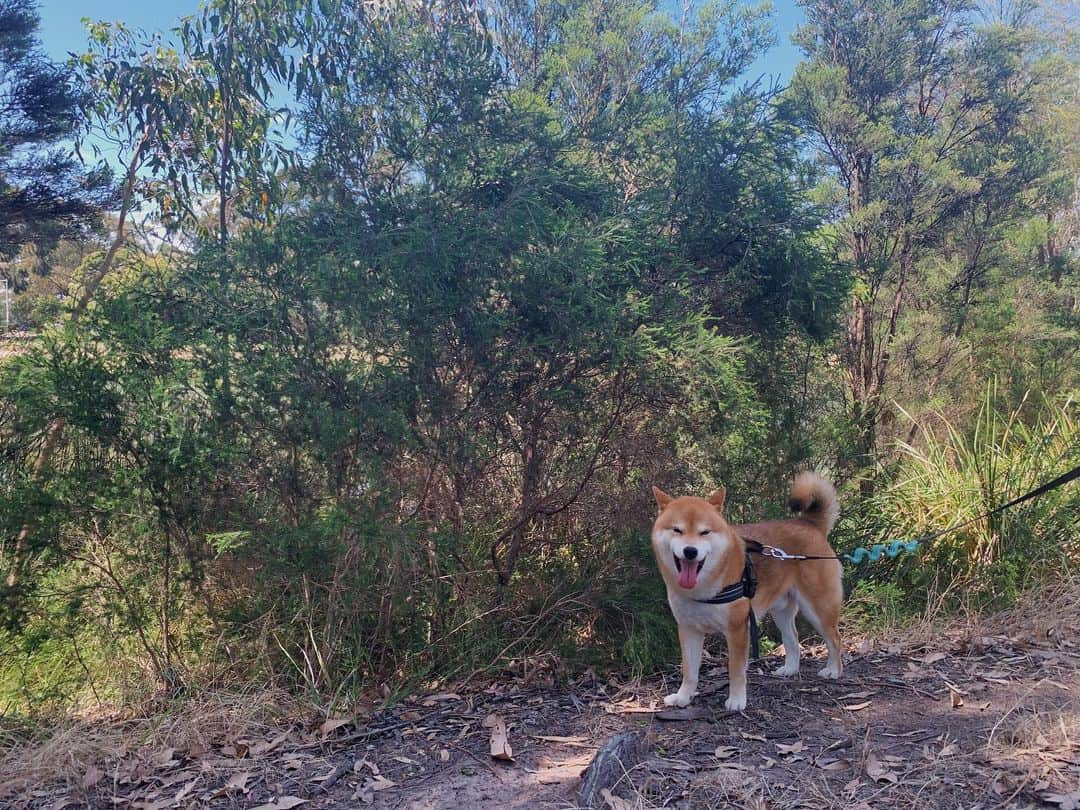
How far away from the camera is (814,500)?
5.01 meters

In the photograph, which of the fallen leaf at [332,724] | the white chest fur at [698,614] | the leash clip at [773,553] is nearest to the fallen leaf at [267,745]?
the fallen leaf at [332,724]

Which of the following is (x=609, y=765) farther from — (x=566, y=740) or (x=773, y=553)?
(x=773, y=553)

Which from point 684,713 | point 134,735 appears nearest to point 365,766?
point 134,735

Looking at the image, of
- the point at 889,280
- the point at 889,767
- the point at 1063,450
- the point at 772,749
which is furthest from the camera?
the point at 889,280

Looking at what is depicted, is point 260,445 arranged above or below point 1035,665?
above

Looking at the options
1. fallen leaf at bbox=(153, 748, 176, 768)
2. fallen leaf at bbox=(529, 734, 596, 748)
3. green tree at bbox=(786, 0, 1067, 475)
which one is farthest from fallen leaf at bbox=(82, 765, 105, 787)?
green tree at bbox=(786, 0, 1067, 475)

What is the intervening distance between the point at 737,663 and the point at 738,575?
1.58 feet

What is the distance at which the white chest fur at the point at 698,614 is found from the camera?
4.27m

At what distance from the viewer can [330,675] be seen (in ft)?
15.5

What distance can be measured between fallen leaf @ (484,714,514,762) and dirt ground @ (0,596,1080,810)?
16 mm

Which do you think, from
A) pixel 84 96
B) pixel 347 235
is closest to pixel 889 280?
pixel 347 235

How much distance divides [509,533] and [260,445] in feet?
5.64

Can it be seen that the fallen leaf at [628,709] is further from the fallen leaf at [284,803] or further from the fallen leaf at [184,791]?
the fallen leaf at [184,791]

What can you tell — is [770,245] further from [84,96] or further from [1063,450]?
[84,96]
